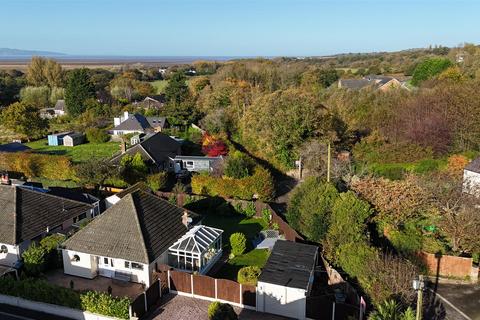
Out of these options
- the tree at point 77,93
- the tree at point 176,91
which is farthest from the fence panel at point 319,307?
the tree at point 77,93

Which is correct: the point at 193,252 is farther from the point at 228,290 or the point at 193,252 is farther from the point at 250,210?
the point at 250,210

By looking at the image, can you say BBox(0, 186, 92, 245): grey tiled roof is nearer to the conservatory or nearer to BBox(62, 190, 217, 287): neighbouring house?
BBox(62, 190, 217, 287): neighbouring house

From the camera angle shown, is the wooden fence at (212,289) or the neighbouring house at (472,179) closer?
the wooden fence at (212,289)

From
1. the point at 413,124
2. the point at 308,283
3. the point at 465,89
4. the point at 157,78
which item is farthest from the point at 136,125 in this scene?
the point at 157,78

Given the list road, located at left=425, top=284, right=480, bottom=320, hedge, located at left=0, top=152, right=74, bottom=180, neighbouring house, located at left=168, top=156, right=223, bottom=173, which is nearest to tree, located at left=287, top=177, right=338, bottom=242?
road, located at left=425, top=284, right=480, bottom=320

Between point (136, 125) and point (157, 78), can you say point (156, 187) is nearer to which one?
point (136, 125)

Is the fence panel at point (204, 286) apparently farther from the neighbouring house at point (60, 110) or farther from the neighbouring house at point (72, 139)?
the neighbouring house at point (60, 110)

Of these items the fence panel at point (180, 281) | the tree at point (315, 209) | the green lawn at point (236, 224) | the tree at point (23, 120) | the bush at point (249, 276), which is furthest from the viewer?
the tree at point (23, 120)
